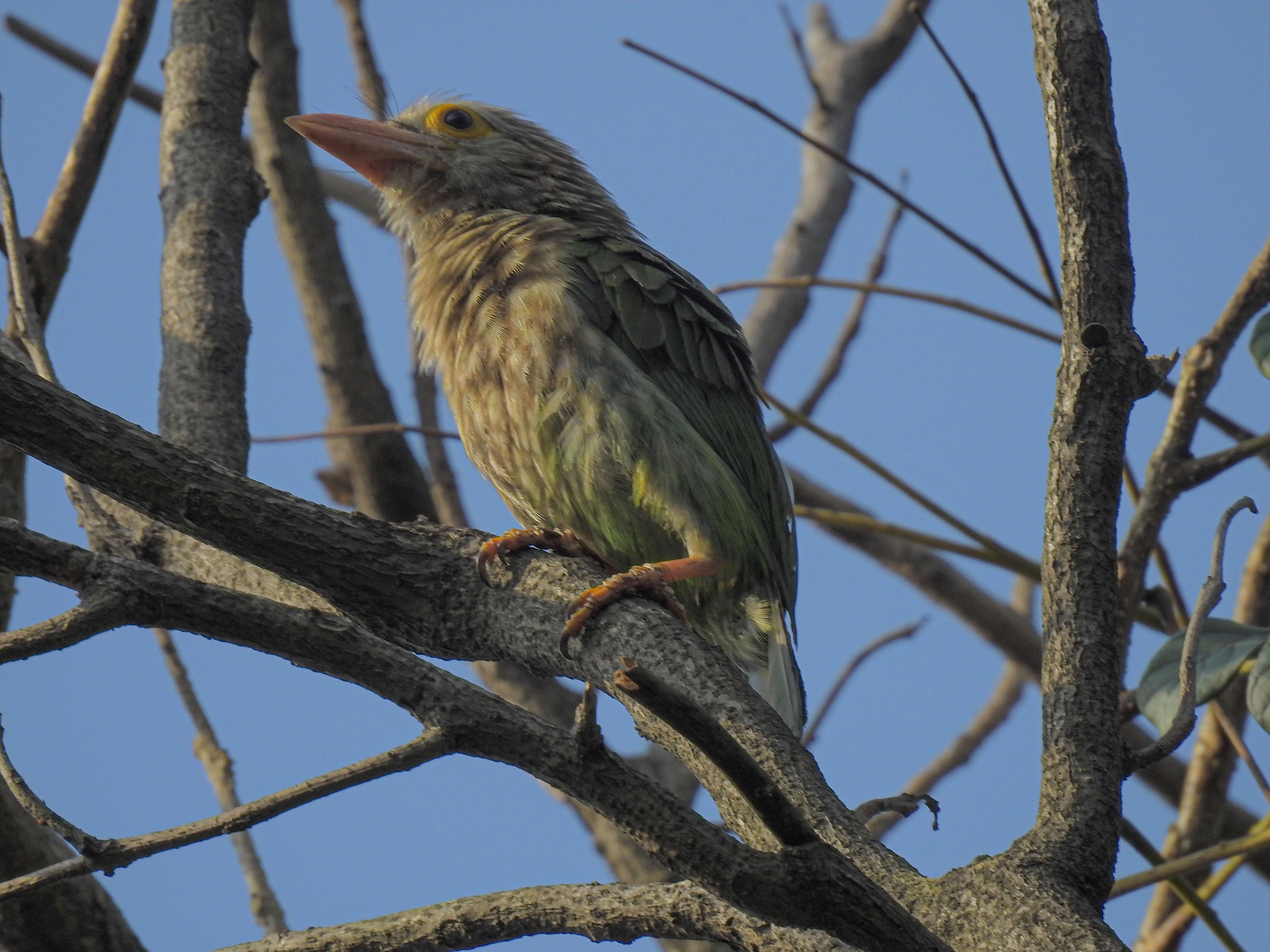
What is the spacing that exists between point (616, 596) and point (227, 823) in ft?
2.50

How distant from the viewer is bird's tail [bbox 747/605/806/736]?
3.11 meters

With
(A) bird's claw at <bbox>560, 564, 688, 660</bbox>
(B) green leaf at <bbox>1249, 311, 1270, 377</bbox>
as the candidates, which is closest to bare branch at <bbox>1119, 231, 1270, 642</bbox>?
(B) green leaf at <bbox>1249, 311, 1270, 377</bbox>

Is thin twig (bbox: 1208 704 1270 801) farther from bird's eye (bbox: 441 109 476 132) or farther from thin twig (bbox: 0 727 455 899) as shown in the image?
bird's eye (bbox: 441 109 476 132)

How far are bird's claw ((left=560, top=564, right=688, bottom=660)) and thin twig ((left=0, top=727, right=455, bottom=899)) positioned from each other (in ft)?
1.21

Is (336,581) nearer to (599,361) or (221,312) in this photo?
(599,361)

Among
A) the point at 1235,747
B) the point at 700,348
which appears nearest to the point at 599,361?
the point at 700,348

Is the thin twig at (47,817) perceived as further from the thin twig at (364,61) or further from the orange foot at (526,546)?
the thin twig at (364,61)

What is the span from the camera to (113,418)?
1.88 meters

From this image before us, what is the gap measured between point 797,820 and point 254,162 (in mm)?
4259

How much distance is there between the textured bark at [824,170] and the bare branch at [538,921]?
3.42 m

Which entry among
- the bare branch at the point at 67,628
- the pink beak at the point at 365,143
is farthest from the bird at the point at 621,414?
the bare branch at the point at 67,628

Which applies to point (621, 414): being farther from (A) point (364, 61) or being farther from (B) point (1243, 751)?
(A) point (364, 61)

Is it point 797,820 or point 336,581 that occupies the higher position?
point 336,581

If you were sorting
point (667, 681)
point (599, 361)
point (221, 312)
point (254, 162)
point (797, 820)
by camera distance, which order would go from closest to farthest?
1. point (797, 820)
2. point (667, 681)
3. point (599, 361)
4. point (221, 312)
5. point (254, 162)
